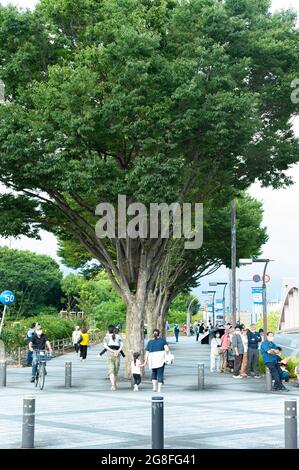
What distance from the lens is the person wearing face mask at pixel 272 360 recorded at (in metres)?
20.3

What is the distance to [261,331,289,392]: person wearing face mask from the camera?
798 inches

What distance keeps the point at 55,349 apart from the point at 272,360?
22336 millimetres

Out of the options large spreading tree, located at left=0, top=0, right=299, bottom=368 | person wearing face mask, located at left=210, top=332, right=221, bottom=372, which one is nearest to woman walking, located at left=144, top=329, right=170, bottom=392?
large spreading tree, located at left=0, top=0, right=299, bottom=368

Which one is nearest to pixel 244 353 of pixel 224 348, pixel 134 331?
pixel 224 348

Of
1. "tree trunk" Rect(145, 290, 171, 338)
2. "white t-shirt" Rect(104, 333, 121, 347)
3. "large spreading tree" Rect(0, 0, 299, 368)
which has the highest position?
"large spreading tree" Rect(0, 0, 299, 368)

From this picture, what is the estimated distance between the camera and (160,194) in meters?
21.5

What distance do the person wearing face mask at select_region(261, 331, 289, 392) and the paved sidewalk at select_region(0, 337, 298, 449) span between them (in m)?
0.40

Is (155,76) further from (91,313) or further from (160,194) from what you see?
(91,313)

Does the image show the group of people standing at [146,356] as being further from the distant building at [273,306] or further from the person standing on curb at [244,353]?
the distant building at [273,306]

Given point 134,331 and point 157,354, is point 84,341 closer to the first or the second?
point 134,331

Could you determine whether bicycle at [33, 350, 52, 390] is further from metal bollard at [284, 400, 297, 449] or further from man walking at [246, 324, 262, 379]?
metal bollard at [284, 400, 297, 449]

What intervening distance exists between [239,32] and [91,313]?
4429cm

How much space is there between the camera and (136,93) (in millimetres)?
21109

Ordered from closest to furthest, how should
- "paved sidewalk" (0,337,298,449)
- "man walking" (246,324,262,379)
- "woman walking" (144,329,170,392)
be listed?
"paved sidewalk" (0,337,298,449) → "woman walking" (144,329,170,392) → "man walking" (246,324,262,379)
